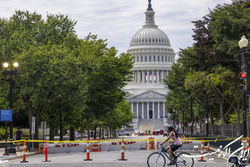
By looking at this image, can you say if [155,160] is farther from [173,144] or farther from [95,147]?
[95,147]

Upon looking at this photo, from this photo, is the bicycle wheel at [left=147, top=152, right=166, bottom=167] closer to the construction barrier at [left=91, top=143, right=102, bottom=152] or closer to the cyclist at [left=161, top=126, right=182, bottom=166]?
the cyclist at [left=161, top=126, right=182, bottom=166]

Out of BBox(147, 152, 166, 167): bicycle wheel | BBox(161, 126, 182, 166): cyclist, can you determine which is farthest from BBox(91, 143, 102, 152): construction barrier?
BBox(147, 152, 166, 167): bicycle wheel

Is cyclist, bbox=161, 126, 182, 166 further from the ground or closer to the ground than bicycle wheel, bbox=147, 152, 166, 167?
further from the ground

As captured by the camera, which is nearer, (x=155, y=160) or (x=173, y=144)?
(x=155, y=160)

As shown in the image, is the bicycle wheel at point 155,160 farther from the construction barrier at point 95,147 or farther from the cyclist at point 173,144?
the construction barrier at point 95,147

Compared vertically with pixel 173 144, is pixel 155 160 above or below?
below

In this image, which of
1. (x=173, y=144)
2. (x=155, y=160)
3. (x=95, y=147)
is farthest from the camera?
(x=95, y=147)

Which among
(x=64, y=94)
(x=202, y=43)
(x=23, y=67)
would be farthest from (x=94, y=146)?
(x=202, y=43)

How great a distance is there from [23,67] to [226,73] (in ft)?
52.7

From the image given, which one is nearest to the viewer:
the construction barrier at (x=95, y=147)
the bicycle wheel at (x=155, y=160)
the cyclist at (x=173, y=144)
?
the bicycle wheel at (x=155, y=160)

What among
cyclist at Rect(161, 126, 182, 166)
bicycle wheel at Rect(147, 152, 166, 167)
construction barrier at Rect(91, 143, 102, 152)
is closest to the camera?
bicycle wheel at Rect(147, 152, 166, 167)

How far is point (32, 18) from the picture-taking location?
48.9 m

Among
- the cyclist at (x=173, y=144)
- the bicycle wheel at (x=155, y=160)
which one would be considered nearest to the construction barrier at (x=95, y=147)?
the cyclist at (x=173, y=144)

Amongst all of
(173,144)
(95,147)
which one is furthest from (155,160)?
(95,147)
